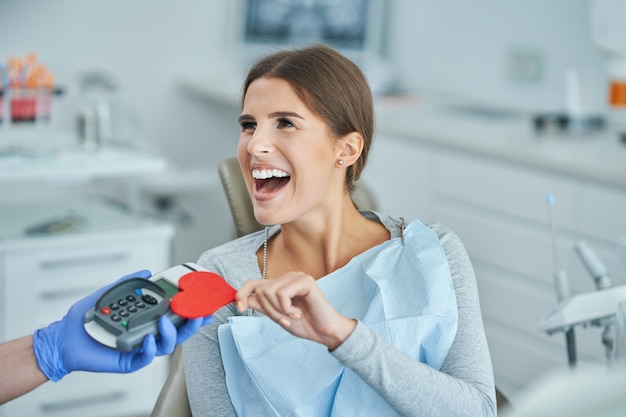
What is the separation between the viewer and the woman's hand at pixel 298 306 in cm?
108

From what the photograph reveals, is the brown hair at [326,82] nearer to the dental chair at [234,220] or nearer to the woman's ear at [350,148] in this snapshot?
the woman's ear at [350,148]

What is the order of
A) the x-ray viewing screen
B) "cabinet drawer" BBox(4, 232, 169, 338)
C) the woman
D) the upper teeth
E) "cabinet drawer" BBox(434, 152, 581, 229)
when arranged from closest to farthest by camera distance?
the woman, the upper teeth, "cabinet drawer" BBox(4, 232, 169, 338), "cabinet drawer" BBox(434, 152, 581, 229), the x-ray viewing screen

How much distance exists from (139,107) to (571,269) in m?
2.04

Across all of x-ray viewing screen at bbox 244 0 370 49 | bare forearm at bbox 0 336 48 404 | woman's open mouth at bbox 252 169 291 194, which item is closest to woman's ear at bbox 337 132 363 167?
woman's open mouth at bbox 252 169 291 194

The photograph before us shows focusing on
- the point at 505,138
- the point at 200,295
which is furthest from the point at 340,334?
the point at 505,138

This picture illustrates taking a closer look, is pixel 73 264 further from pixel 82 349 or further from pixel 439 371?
pixel 439 371

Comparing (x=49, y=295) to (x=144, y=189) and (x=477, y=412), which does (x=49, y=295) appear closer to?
(x=144, y=189)

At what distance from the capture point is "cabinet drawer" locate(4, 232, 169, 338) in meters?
2.33

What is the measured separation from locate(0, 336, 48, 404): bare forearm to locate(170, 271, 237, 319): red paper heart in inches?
11.1

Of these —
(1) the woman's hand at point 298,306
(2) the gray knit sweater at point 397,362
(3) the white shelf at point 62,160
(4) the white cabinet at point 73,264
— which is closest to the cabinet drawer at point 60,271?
(4) the white cabinet at point 73,264

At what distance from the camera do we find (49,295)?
93.7 inches

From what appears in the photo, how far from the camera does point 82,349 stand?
1249 mm

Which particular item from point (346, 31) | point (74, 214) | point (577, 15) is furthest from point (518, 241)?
point (346, 31)

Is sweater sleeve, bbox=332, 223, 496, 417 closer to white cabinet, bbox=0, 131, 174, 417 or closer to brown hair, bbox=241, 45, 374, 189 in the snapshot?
brown hair, bbox=241, 45, 374, 189
